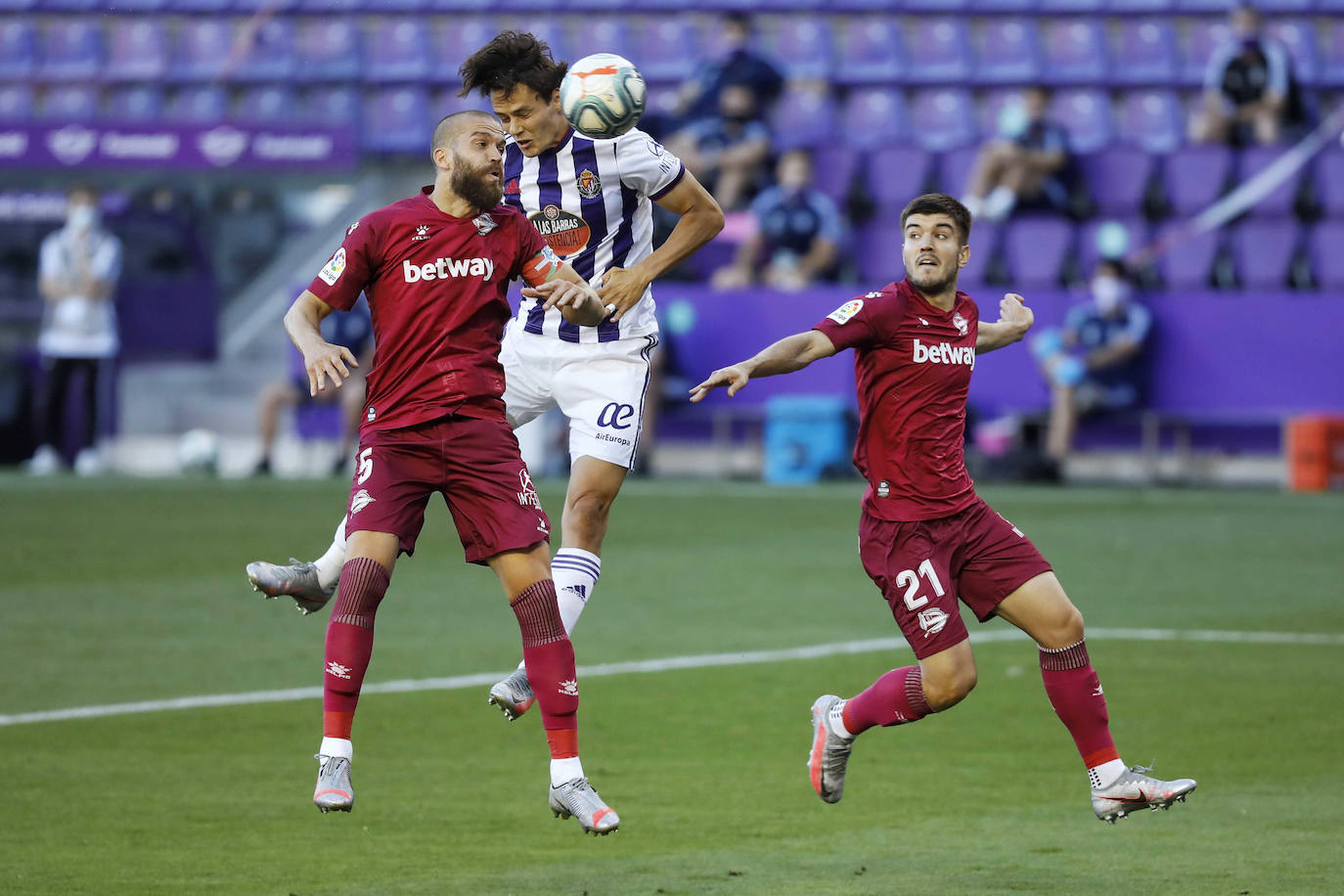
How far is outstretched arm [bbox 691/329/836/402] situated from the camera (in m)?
5.84

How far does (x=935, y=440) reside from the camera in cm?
657

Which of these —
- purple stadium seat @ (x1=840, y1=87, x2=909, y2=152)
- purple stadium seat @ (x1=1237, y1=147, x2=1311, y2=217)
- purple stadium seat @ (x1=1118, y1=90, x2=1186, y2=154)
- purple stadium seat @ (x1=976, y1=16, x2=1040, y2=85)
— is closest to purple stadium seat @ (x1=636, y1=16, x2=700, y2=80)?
purple stadium seat @ (x1=840, y1=87, x2=909, y2=152)

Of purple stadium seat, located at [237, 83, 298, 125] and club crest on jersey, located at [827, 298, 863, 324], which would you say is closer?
club crest on jersey, located at [827, 298, 863, 324]

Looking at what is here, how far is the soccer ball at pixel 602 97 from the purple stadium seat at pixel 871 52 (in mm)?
16694

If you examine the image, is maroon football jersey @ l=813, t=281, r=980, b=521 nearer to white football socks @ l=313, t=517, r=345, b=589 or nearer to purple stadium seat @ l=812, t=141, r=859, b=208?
white football socks @ l=313, t=517, r=345, b=589

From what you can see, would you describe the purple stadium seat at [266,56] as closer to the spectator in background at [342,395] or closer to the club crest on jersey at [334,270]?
the spectator in background at [342,395]

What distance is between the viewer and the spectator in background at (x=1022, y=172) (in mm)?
19734

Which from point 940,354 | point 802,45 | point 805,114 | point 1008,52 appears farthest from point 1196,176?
point 940,354

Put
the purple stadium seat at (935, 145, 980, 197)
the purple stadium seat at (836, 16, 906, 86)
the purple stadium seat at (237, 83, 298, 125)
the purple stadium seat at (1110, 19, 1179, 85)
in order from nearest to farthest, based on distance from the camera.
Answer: the purple stadium seat at (935, 145, 980, 197) < the purple stadium seat at (1110, 19, 1179, 85) < the purple stadium seat at (836, 16, 906, 86) < the purple stadium seat at (237, 83, 298, 125)

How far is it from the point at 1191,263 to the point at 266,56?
12.0 metres

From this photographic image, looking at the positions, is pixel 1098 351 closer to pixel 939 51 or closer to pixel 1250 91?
pixel 1250 91

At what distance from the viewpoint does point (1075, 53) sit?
2302cm

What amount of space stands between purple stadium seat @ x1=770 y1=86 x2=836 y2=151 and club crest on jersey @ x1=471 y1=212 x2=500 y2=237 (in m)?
16.4

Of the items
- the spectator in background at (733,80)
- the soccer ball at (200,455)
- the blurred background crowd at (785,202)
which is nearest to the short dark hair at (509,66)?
the blurred background crowd at (785,202)
